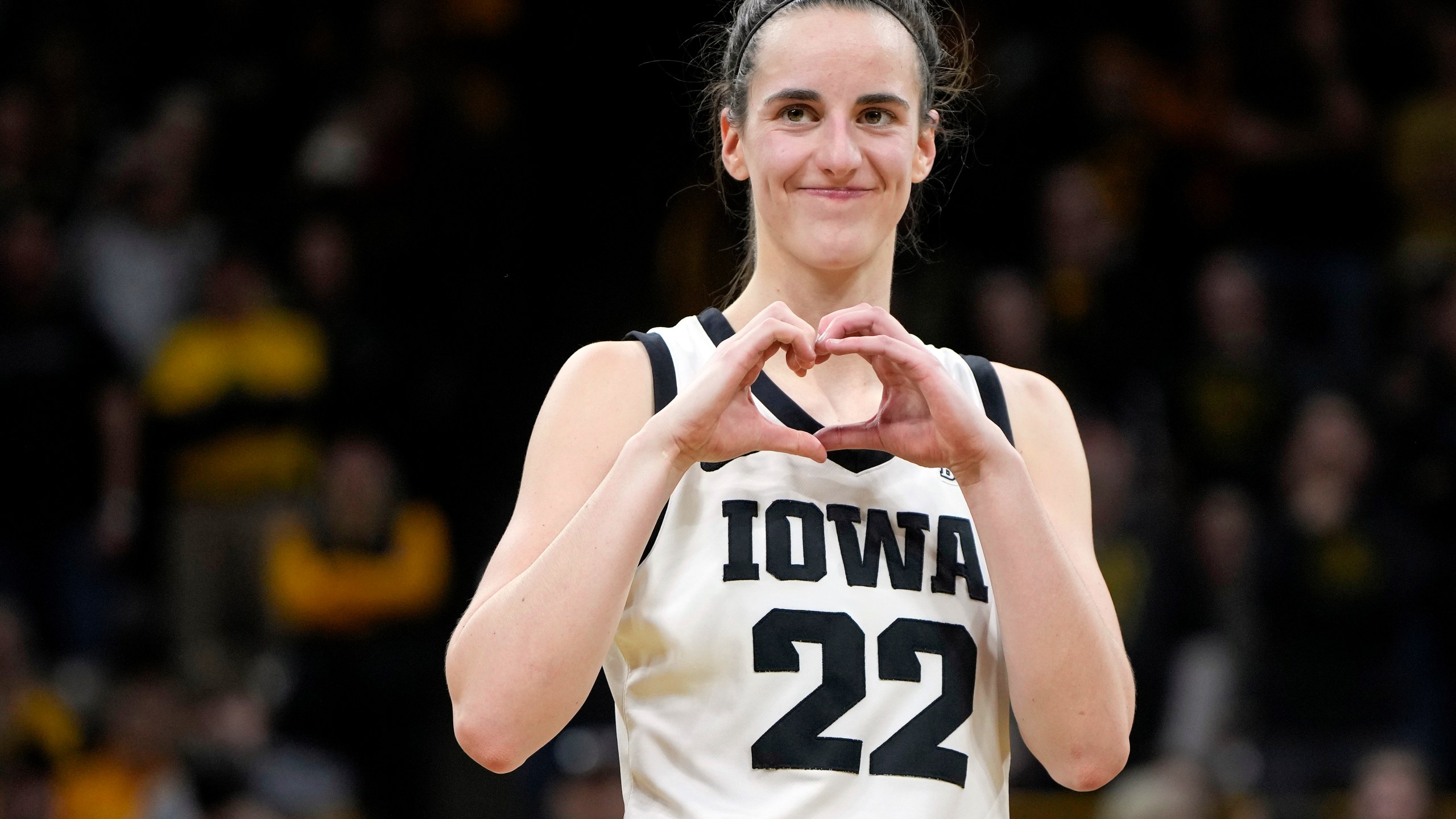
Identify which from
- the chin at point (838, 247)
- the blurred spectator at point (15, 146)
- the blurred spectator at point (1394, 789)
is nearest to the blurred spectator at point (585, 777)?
the blurred spectator at point (1394, 789)

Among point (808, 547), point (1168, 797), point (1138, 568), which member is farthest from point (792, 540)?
point (1138, 568)

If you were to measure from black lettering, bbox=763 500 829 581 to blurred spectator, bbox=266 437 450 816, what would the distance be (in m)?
4.11

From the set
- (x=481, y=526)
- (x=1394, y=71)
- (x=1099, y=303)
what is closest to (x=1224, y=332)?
(x=1099, y=303)

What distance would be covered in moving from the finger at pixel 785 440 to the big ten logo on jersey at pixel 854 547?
0.16 m

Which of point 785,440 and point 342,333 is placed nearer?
point 785,440

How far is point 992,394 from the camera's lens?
2660 millimetres

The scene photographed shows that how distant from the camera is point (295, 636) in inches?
261

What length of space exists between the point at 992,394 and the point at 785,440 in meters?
0.49

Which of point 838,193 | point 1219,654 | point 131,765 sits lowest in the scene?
point 131,765

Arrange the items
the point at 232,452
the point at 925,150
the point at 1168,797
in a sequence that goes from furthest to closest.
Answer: the point at 232,452, the point at 1168,797, the point at 925,150

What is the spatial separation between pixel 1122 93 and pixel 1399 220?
49.3 inches

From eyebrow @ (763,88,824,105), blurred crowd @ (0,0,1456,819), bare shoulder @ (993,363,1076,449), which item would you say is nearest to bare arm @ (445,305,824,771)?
eyebrow @ (763,88,824,105)

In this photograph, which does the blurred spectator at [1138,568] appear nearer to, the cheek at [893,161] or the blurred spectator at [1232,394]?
the blurred spectator at [1232,394]

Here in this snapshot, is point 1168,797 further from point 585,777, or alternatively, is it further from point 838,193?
point 838,193
